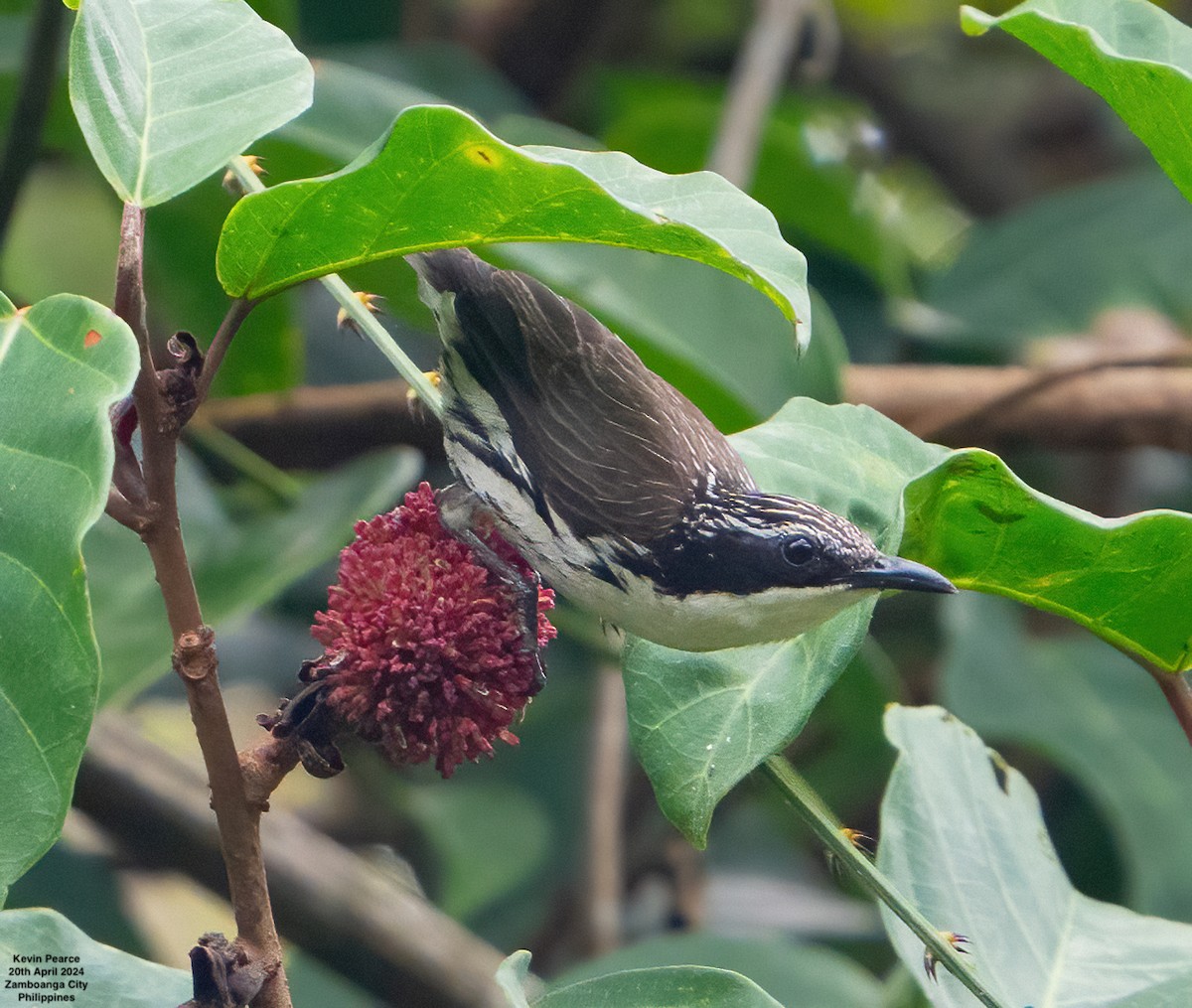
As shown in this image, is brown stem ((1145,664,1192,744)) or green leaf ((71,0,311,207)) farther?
brown stem ((1145,664,1192,744))

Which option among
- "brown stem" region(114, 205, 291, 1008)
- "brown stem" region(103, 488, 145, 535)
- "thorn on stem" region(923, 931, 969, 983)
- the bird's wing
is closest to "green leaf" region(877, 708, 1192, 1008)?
"thorn on stem" region(923, 931, 969, 983)

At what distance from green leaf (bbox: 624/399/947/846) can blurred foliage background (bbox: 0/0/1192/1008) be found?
93 centimetres

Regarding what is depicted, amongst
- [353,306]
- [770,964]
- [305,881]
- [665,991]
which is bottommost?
[305,881]

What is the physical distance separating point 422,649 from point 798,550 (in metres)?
0.35

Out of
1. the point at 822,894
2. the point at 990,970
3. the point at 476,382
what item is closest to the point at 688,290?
the point at 476,382

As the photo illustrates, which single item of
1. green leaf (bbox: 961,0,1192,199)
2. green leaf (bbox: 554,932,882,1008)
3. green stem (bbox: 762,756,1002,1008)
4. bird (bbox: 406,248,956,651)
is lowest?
green leaf (bbox: 554,932,882,1008)

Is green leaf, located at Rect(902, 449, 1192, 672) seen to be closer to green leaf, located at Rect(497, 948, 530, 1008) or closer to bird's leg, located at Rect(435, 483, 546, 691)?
bird's leg, located at Rect(435, 483, 546, 691)

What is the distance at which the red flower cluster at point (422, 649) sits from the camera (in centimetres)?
109

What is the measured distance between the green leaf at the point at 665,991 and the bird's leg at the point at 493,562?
0.85 ft

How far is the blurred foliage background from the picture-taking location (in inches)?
96.7

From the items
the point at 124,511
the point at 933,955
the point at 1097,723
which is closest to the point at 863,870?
the point at 933,955

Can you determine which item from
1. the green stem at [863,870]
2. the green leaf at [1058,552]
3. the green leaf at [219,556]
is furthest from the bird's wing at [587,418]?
the green leaf at [219,556]

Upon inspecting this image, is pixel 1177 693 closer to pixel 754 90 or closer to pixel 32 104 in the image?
pixel 32 104

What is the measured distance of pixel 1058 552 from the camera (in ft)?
4.00
